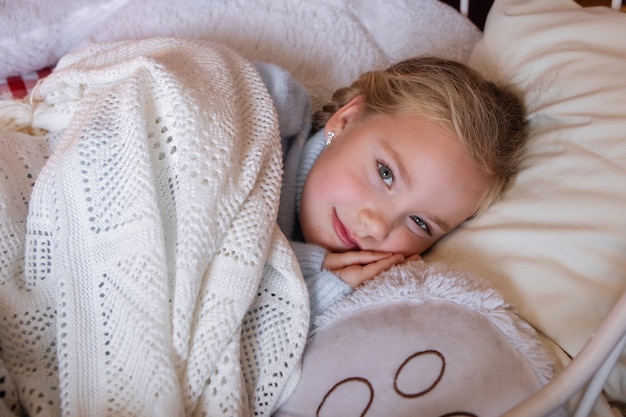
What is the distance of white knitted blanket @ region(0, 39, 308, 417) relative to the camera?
0.78 meters

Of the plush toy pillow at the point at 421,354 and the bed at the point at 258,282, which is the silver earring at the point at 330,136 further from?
the plush toy pillow at the point at 421,354

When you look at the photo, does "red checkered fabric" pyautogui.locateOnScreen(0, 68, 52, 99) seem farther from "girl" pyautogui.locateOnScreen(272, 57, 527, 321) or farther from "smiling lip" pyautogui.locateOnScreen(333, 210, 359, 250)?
"smiling lip" pyautogui.locateOnScreen(333, 210, 359, 250)

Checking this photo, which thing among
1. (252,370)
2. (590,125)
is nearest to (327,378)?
(252,370)

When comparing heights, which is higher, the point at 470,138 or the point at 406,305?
the point at 470,138

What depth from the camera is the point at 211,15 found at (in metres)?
1.41

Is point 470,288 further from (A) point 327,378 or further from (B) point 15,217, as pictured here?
(B) point 15,217

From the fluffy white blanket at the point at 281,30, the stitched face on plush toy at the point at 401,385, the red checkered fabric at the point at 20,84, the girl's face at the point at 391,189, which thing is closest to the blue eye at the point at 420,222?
the girl's face at the point at 391,189

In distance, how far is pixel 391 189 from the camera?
98 cm

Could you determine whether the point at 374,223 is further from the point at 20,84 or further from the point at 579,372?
the point at 20,84

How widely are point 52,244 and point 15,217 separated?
0.25 feet

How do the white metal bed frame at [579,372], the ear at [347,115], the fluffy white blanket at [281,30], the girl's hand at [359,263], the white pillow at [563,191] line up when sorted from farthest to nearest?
the fluffy white blanket at [281,30] < the ear at [347,115] < the girl's hand at [359,263] < the white pillow at [563,191] < the white metal bed frame at [579,372]

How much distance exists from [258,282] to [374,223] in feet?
0.67

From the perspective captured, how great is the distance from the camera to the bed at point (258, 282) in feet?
2.55

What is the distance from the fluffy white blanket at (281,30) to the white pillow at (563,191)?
23 centimetres
